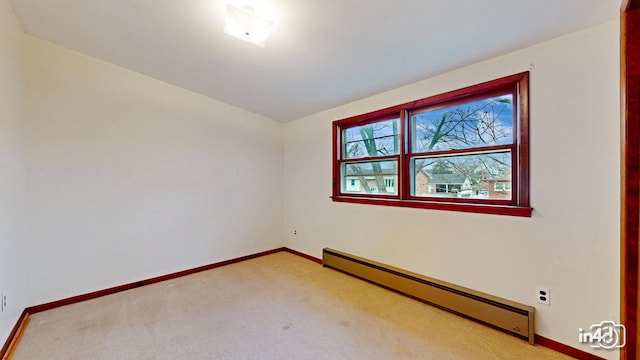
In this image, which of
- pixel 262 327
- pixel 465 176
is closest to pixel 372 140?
pixel 465 176

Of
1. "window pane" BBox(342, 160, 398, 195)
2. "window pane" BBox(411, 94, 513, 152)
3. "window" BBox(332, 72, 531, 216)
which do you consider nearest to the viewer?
"window" BBox(332, 72, 531, 216)

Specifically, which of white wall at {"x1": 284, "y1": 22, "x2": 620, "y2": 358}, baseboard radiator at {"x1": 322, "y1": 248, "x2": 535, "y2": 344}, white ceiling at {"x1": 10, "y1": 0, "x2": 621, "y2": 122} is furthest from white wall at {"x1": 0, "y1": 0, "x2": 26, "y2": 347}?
white wall at {"x1": 284, "y1": 22, "x2": 620, "y2": 358}

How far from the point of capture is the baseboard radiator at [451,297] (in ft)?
6.36

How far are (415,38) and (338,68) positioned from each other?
2.57 feet

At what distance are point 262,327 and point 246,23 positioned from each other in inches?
92.3

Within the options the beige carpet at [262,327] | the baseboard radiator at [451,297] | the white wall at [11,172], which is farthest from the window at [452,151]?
the white wall at [11,172]

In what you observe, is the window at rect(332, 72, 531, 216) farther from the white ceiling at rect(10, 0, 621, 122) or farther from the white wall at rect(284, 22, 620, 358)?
the white ceiling at rect(10, 0, 621, 122)

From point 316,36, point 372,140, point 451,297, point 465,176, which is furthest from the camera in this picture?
point 372,140

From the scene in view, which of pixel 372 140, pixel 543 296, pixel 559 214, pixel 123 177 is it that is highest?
pixel 372 140

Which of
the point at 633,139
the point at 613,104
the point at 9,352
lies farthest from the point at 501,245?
the point at 9,352

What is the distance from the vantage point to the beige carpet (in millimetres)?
1829

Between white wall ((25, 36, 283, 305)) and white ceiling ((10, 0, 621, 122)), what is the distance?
34cm

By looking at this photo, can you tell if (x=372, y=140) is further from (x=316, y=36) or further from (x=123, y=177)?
(x=123, y=177)

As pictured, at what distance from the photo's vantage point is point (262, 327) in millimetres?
2148
